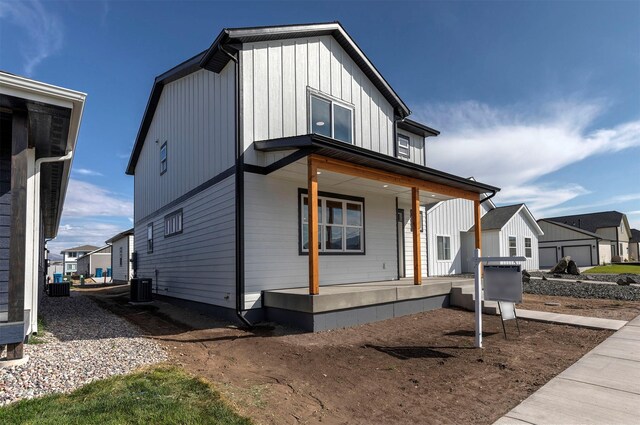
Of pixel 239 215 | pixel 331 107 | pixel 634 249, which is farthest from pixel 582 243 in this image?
pixel 239 215

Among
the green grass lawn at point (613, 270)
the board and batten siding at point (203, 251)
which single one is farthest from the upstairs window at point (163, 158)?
the green grass lawn at point (613, 270)

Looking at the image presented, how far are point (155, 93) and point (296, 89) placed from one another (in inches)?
284

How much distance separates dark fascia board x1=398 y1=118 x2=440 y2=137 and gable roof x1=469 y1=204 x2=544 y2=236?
34.9 ft

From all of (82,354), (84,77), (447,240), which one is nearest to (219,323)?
(82,354)

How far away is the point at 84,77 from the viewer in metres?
11.3

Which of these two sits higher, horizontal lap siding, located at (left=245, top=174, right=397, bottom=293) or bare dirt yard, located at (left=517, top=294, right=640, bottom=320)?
horizontal lap siding, located at (left=245, top=174, right=397, bottom=293)

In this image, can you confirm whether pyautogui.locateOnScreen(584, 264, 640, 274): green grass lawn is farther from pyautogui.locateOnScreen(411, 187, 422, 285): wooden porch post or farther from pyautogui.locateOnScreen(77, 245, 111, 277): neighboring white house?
pyautogui.locateOnScreen(77, 245, 111, 277): neighboring white house

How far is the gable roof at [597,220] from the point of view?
4668 cm

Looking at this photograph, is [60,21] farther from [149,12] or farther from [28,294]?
[28,294]

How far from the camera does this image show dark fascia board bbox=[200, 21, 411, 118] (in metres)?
8.73

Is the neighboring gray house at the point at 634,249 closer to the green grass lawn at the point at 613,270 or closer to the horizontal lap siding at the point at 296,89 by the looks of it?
the green grass lawn at the point at 613,270

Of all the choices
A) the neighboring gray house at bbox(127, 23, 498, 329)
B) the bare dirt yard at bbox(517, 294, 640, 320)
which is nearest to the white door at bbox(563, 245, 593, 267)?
the bare dirt yard at bbox(517, 294, 640, 320)

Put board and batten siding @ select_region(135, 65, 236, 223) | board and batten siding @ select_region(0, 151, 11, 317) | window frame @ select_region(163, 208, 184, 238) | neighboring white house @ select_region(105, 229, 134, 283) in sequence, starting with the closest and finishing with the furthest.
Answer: board and batten siding @ select_region(0, 151, 11, 317), board and batten siding @ select_region(135, 65, 236, 223), window frame @ select_region(163, 208, 184, 238), neighboring white house @ select_region(105, 229, 134, 283)

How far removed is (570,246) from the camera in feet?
124
